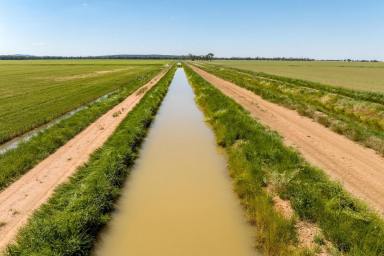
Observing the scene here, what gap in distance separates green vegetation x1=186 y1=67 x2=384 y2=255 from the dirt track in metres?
0.76

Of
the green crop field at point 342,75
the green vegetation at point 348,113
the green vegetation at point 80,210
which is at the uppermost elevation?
the green vegetation at point 80,210

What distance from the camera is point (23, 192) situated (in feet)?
28.9

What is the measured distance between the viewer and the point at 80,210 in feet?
24.4

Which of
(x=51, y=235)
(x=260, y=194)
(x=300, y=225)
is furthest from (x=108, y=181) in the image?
(x=300, y=225)

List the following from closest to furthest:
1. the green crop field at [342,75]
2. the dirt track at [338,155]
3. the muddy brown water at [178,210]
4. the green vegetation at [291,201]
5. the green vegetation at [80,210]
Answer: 1. the green vegetation at [80,210]
2. the green vegetation at [291,201]
3. the muddy brown water at [178,210]
4. the dirt track at [338,155]
5. the green crop field at [342,75]

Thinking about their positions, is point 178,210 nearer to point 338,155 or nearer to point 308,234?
point 308,234

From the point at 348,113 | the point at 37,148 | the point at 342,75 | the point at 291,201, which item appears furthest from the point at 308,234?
the point at 342,75

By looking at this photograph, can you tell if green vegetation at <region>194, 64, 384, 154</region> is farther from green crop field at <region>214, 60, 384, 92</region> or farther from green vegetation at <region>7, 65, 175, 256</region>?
green crop field at <region>214, 60, 384, 92</region>

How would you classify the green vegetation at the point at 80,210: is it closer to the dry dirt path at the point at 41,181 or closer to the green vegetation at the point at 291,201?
the dry dirt path at the point at 41,181

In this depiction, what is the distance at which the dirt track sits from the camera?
895cm

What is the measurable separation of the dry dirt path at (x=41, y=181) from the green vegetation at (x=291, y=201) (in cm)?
530

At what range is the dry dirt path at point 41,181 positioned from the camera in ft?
24.2

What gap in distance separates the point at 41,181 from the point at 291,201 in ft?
23.5

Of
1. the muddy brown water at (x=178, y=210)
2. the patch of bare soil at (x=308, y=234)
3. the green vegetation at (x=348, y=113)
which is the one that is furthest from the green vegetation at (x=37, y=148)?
the green vegetation at (x=348, y=113)
